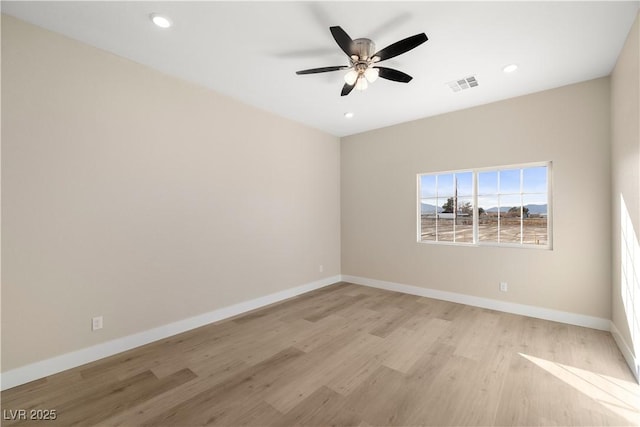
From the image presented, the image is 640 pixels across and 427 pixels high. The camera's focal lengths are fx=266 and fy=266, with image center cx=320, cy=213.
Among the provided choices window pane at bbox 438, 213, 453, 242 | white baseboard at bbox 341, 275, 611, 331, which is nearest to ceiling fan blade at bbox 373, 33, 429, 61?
window pane at bbox 438, 213, 453, 242

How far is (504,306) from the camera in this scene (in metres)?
3.70

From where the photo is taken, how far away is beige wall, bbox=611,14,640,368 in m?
2.24

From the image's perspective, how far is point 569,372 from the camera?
230 cm

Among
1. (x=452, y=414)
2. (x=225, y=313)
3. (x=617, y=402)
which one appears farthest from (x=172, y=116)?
(x=617, y=402)

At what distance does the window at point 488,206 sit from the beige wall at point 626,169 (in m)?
0.67

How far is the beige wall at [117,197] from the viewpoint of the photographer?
218 centimetres

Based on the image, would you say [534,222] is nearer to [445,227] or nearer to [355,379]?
[445,227]

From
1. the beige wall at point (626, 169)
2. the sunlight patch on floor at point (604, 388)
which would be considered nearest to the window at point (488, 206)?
the beige wall at point (626, 169)

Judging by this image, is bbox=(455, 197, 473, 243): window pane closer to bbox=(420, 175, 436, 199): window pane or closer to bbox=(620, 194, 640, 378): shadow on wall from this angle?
bbox=(420, 175, 436, 199): window pane

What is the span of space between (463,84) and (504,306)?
3011 mm

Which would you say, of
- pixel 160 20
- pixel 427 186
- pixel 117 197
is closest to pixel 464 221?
pixel 427 186

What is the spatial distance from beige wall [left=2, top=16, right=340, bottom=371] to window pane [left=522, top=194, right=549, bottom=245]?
359 cm

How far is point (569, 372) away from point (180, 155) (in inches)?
173

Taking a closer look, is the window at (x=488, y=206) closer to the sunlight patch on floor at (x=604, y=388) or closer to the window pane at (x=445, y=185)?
the window pane at (x=445, y=185)
